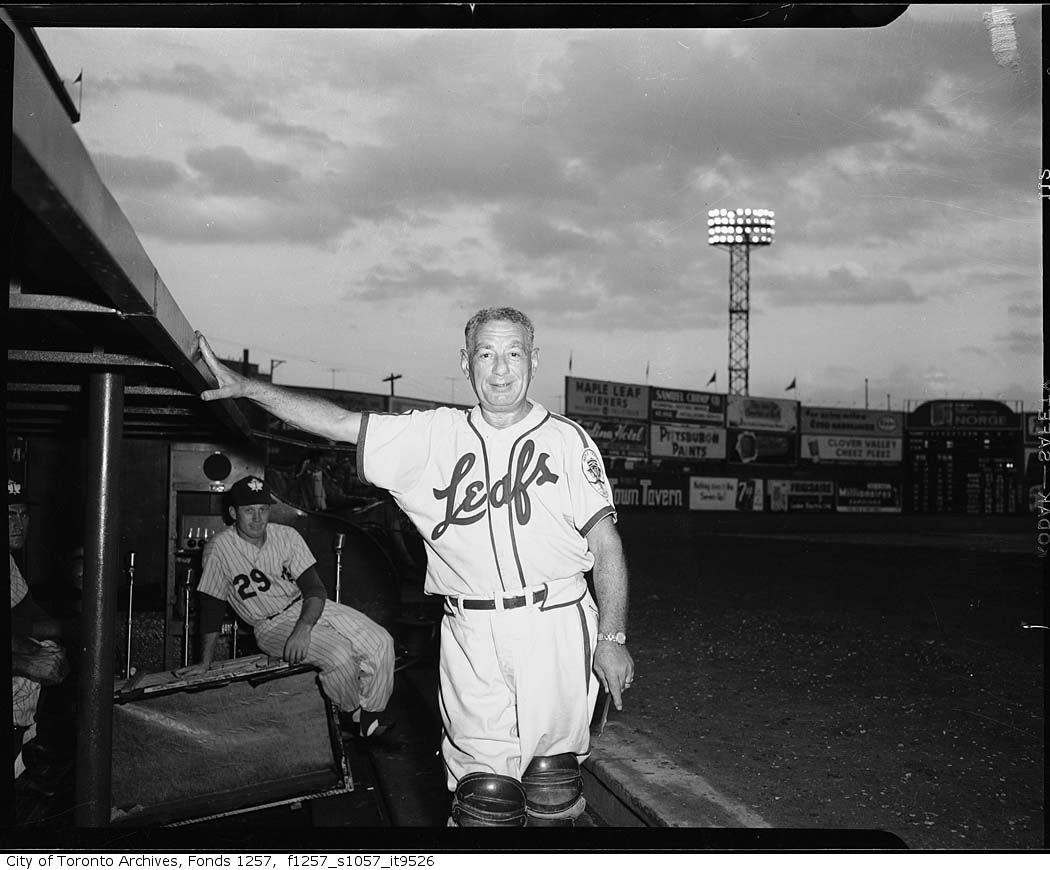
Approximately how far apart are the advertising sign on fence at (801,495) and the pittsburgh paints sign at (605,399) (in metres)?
5.32

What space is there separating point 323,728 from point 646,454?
20.1 m

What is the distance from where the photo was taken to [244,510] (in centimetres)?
446

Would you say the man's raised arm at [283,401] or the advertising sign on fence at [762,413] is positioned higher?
the advertising sign on fence at [762,413]

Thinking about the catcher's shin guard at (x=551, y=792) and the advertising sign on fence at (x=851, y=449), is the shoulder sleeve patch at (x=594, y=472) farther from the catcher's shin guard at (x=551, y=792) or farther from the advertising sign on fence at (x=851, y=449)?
the advertising sign on fence at (x=851, y=449)

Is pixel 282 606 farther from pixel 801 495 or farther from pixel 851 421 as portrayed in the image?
pixel 851 421

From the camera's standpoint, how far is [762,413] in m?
25.2

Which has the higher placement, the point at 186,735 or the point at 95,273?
the point at 95,273

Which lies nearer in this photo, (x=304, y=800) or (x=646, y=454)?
(x=304, y=800)

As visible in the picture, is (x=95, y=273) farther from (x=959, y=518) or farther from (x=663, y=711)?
(x=959, y=518)

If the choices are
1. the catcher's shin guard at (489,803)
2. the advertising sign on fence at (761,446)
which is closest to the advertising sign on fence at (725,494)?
the advertising sign on fence at (761,446)

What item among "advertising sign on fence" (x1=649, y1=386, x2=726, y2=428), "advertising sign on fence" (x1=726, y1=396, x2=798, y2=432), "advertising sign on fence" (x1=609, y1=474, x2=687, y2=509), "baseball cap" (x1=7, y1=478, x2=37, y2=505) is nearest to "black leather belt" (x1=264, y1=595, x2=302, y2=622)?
"baseball cap" (x1=7, y1=478, x2=37, y2=505)

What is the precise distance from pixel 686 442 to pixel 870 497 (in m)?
6.81

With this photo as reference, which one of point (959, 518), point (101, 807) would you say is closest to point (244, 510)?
point (101, 807)

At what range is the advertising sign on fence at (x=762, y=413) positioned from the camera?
81.4 feet
